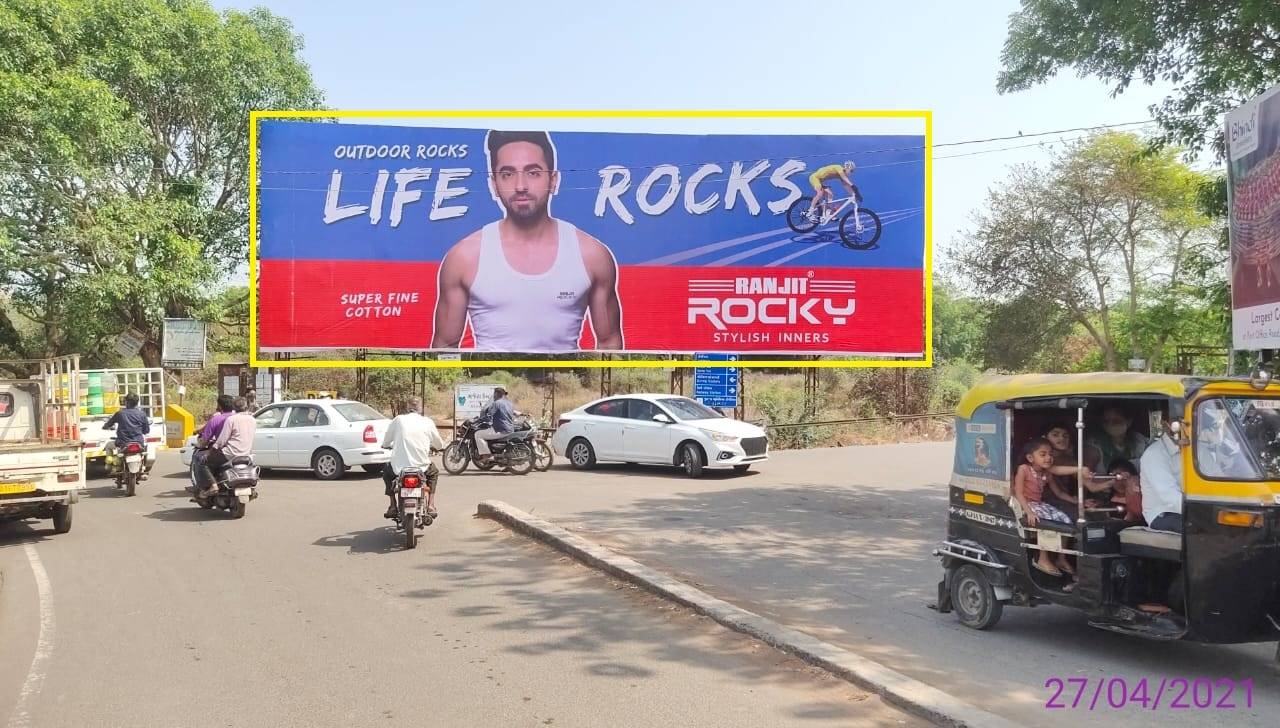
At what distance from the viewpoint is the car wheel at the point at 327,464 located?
1784 centimetres

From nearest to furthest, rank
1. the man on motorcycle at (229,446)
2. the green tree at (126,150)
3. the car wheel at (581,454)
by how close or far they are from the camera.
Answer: the man on motorcycle at (229,446), the car wheel at (581,454), the green tree at (126,150)

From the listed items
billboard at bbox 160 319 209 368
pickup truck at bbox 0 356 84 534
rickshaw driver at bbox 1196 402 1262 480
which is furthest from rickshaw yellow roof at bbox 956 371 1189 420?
billboard at bbox 160 319 209 368

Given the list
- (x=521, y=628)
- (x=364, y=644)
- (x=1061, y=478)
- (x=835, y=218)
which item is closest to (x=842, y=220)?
(x=835, y=218)

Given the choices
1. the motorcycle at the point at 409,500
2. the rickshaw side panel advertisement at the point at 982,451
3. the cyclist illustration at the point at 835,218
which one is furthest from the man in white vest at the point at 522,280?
the rickshaw side panel advertisement at the point at 982,451

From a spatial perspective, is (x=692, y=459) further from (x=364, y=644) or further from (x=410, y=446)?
(x=364, y=644)

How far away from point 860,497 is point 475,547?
6.29 m

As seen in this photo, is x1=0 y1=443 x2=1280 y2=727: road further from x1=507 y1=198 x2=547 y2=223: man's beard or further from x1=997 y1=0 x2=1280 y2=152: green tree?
x1=507 y1=198 x2=547 y2=223: man's beard

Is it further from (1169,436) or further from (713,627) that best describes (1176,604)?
(713,627)

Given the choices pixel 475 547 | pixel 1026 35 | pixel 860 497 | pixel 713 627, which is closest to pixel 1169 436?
pixel 713 627

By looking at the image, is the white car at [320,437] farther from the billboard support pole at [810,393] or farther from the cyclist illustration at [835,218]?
the cyclist illustration at [835,218]

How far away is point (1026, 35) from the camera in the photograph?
14.6 metres

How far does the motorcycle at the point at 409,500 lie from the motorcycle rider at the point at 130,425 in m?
7.47

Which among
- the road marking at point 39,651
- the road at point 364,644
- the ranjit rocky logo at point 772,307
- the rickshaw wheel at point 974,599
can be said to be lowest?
the road marking at point 39,651

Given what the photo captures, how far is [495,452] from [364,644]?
454 inches
